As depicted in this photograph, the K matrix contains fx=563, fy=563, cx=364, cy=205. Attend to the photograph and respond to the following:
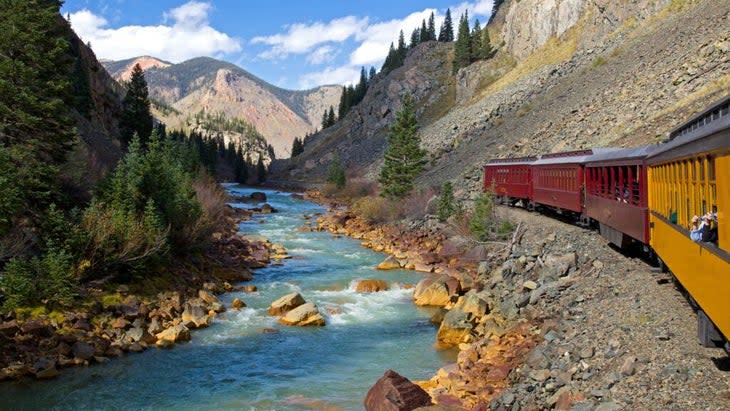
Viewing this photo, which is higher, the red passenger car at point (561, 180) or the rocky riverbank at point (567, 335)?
the red passenger car at point (561, 180)

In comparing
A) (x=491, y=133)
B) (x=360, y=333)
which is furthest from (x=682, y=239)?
(x=491, y=133)

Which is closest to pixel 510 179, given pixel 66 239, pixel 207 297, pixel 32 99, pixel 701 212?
pixel 207 297

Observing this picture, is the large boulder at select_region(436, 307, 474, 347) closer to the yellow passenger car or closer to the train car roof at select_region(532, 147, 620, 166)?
the yellow passenger car

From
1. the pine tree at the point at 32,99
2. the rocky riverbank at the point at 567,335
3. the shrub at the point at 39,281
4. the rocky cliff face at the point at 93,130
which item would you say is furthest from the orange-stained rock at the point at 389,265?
the pine tree at the point at 32,99

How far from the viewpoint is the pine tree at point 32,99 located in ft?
64.2

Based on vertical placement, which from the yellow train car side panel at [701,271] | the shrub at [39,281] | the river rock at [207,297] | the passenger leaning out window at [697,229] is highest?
the passenger leaning out window at [697,229]

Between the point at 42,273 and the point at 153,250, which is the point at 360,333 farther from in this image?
the point at 42,273

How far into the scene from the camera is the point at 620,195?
16.9 m

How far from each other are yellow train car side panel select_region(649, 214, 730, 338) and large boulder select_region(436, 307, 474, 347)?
642 centimetres

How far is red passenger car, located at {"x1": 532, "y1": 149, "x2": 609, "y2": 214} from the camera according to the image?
22.6 m

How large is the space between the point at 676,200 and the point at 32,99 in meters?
20.1

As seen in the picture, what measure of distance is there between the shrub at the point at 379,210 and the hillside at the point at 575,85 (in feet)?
19.2

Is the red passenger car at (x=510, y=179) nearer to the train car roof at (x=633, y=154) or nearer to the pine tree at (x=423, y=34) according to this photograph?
the train car roof at (x=633, y=154)

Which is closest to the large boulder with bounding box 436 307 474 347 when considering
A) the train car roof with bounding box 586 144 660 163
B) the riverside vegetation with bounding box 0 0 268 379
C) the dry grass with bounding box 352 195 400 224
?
the train car roof with bounding box 586 144 660 163
